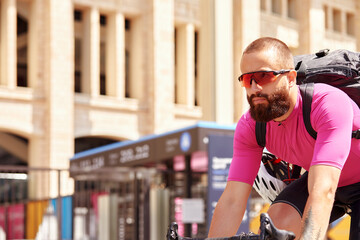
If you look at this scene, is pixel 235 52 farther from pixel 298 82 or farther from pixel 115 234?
pixel 298 82

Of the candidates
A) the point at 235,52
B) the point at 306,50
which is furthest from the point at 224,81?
the point at 306,50

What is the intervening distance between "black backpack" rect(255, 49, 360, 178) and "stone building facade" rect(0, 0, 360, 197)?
2113 centimetres

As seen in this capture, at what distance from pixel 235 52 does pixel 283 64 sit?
103ft

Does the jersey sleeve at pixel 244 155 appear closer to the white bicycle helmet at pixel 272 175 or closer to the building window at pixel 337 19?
the white bicycle helmet at pixel 272 175

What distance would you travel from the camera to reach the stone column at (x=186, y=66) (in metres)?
33.5

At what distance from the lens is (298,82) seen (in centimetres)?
305

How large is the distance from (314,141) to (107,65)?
2899 centimetres

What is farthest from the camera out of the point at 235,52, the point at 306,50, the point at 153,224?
the point at 306,50

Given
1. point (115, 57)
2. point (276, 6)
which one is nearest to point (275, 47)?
point (115, 57)

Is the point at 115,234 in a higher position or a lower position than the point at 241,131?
lower

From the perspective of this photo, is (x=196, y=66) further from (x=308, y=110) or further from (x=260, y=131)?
(x=308, y=110)

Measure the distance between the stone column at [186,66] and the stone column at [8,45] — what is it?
8596 millimetres

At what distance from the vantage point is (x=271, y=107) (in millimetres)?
2672

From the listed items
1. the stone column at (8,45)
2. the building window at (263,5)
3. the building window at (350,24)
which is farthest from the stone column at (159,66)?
the building window at (350,24)
